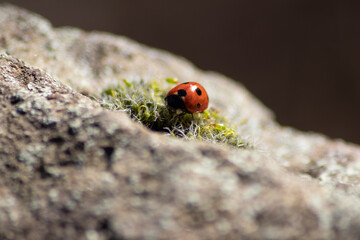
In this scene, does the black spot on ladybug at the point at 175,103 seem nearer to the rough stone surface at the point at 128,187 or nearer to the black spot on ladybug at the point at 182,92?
the black spot on ladybug at the point at 182,92

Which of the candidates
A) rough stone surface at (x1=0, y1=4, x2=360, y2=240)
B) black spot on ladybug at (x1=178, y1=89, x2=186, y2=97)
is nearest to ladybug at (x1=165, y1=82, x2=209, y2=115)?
black spot on ladybug at (x1=178, y1=89, x2=186, y2=97)

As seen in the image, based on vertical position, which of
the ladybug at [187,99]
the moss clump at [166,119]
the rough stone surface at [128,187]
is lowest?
the rough stone surface at [128,187]

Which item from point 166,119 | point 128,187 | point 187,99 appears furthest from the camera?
point 166,119

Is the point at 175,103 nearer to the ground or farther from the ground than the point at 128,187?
farther from the ground

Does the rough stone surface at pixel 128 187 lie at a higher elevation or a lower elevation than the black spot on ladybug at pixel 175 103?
lower

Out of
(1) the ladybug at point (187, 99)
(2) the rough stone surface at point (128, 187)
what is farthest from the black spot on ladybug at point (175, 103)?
(2) the rough stone surface at point (128, 187)

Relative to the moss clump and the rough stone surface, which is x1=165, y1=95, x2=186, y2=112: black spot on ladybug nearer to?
the moss clump

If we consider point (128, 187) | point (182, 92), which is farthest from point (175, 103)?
point (128, 187)

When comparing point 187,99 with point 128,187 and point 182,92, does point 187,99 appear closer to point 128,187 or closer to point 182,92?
point 182,92

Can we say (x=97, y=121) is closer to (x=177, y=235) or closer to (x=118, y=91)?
(x=177, y=235)
